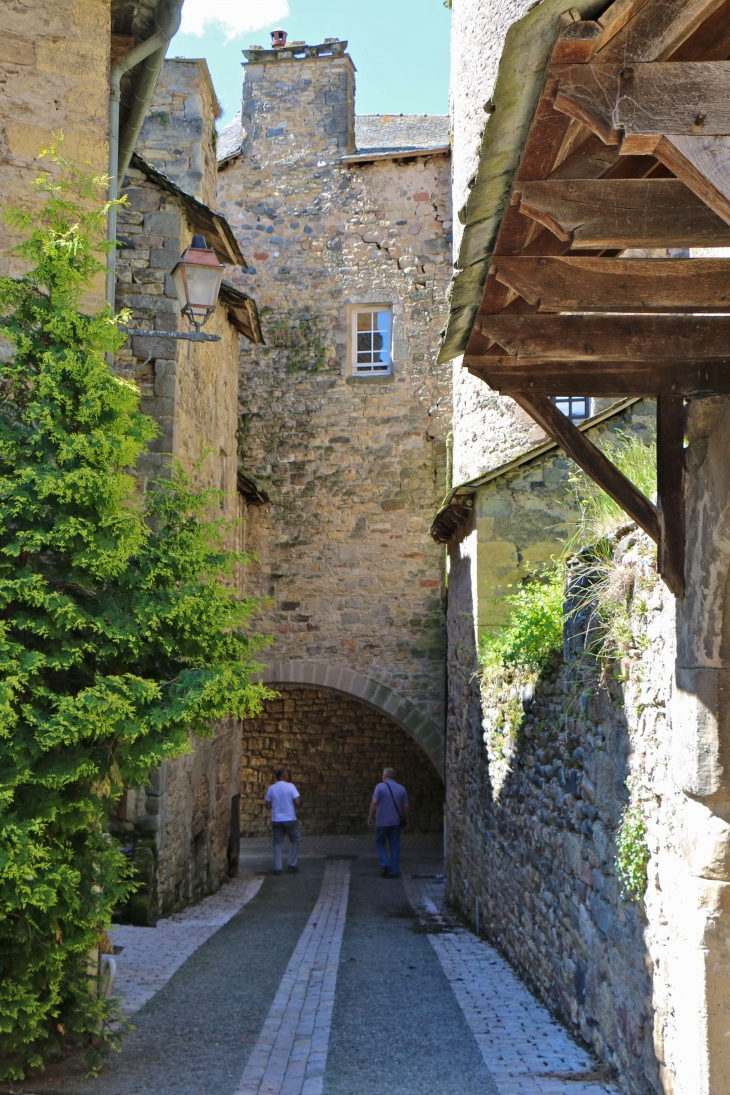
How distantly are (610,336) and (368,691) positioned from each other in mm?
10166

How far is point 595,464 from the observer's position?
385 cm

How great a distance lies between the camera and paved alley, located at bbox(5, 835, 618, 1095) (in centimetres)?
437

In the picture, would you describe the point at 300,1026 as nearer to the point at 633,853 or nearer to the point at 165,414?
the point at 633,853

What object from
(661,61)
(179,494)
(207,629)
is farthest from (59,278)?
(661,61)

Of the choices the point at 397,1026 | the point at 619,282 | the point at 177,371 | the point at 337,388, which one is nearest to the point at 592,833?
the point at 397,1026

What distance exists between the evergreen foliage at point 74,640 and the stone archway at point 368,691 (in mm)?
8886

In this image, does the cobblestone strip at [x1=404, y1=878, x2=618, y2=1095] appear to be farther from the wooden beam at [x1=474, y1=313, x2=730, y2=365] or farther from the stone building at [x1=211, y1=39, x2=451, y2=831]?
the stone building at [x1=211, y1=39, x2=451, y2=831]

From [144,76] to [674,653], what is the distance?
4.78m

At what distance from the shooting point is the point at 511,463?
8.65 meters

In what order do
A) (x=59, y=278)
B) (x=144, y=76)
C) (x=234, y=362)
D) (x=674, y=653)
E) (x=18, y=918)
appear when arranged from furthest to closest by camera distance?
(x=234, y=362), (x=144, y=76), (x=59, y=278), (x=18, y=918), (x=674, y=653)

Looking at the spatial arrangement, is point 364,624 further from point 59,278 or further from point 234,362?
point 59,278

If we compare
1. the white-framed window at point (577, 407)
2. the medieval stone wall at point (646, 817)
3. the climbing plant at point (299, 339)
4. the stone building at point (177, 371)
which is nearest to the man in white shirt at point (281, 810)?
the stone building at point (177, 371)

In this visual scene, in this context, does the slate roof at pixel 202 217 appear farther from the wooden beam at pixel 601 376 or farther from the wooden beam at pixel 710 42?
the wooden beam at pixel 710 42

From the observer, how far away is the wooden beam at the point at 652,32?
86.6 inches
